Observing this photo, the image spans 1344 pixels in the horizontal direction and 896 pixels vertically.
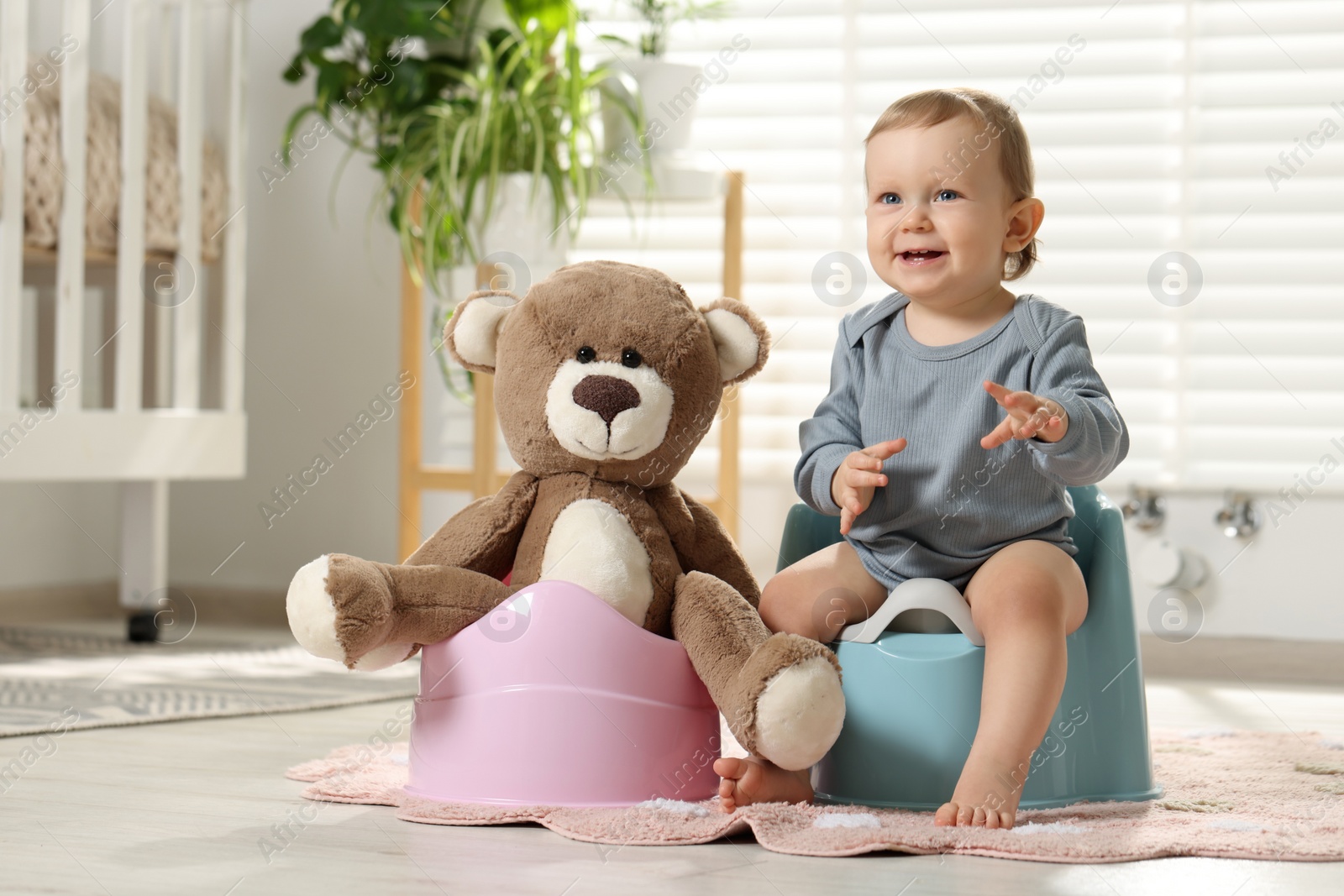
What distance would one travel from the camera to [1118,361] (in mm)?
1967

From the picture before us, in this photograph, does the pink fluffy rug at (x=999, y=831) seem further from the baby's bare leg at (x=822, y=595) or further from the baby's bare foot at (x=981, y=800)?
the baby's bare leg at (x=822, y=595)

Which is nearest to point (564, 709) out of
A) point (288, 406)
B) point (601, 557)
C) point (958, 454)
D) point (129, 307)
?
point (601, 557)

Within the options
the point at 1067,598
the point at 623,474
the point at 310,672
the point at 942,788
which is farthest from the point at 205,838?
the point at 310,672

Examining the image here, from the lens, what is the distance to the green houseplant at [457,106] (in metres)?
1.88

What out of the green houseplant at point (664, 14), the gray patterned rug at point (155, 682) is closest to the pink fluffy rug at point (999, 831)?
the gray patterned rug at point (155, 682)

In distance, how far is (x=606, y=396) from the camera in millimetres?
1000

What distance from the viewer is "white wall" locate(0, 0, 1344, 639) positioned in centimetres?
226

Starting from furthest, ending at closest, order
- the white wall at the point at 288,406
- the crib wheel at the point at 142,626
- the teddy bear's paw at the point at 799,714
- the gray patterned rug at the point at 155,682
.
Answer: the white wall at the point at 288,406 < the crib wheel at the point at 142,626 < the gray patterned rug at the point at 155,682 < the teddy bear's paw at the point at 799,714

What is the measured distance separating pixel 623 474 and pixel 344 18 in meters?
1.24

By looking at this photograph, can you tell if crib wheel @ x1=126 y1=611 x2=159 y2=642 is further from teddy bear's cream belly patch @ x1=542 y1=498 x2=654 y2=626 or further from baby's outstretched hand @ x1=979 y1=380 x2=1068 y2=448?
baby's outstretched hand @ x1=979 y1=380 x2=1068 y2=448

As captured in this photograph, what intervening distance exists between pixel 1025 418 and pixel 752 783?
30cm

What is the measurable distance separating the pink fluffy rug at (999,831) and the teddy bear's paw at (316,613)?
127mm

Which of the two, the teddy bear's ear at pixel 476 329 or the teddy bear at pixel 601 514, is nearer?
the teddy bear at pixel 601 514

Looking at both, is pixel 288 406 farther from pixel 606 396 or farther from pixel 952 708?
pixel 952 708
